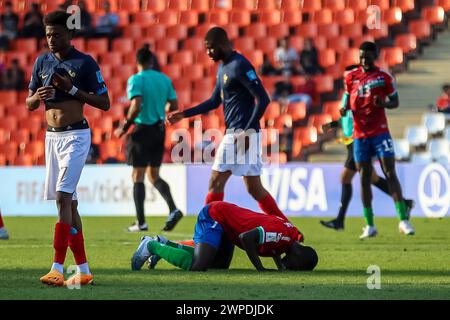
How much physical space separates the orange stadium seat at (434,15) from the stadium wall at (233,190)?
301 inches

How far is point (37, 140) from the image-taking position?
995 inches

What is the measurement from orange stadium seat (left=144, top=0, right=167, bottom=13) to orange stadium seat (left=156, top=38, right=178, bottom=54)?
5.22ft

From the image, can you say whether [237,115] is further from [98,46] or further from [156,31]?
[156,31]

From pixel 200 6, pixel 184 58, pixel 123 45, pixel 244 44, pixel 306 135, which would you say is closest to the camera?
pixel 306 135

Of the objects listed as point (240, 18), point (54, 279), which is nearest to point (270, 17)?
point (240, 18)

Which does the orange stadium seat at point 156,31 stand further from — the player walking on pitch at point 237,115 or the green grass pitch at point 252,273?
the player walking on pitch at point 237,115

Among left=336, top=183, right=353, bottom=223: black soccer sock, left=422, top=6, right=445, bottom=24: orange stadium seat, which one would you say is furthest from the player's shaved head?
left=422, top=6, right=445, bottom=24: orange stadium seat

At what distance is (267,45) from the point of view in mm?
26547

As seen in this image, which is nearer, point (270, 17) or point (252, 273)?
point (252, 273)

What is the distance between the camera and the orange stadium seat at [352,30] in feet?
85.4

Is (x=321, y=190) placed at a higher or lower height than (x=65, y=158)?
lower

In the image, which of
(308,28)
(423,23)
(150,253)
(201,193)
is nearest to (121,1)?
(308,28)

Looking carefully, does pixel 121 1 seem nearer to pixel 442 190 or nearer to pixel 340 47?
pixel 340 47

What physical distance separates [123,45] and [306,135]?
6.25 meters
